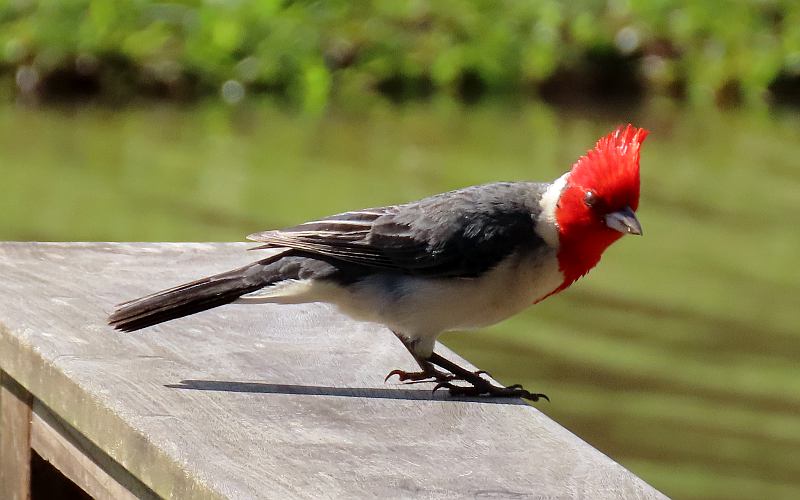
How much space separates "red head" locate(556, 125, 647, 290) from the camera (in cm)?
329

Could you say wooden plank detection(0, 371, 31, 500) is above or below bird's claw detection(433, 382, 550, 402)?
below

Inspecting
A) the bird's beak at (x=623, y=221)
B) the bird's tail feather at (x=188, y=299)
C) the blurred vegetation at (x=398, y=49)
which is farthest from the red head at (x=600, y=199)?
the blurred vegetation at (x=398, y=49)

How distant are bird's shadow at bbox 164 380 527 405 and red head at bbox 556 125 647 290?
41 centimetres

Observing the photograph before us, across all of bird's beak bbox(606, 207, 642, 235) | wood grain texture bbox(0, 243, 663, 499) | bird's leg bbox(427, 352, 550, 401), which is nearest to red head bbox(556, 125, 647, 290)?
bird's beak bbox(606, 207, 642, 235)

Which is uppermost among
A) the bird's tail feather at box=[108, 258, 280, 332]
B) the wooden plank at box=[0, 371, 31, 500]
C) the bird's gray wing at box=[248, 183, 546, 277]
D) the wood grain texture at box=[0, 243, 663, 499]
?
the bird's gray wing at box=[248, 183, 546, 277]

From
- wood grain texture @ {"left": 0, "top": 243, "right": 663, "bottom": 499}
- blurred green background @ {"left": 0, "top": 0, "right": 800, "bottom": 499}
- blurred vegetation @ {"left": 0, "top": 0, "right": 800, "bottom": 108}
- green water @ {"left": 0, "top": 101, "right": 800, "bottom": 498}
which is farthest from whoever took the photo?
blurred vegetation @ {"left": 0, "top": 0, "right": 800, "bottom": 108}

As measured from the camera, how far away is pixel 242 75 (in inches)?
397

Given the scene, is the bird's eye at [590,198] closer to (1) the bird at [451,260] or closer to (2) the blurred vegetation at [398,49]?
(1) the bird at [451,260]

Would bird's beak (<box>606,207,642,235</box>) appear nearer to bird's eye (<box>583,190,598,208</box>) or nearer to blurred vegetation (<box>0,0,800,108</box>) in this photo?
bird's eye (<box>583,190,598,208</box>)

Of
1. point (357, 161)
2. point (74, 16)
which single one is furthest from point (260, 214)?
point (74, 16)

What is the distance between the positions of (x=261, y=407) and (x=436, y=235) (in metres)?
0.71

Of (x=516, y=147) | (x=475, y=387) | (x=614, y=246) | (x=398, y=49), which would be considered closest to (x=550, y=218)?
(x=475, y=387)

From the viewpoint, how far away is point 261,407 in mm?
2979

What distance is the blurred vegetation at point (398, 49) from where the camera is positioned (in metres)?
9.77
